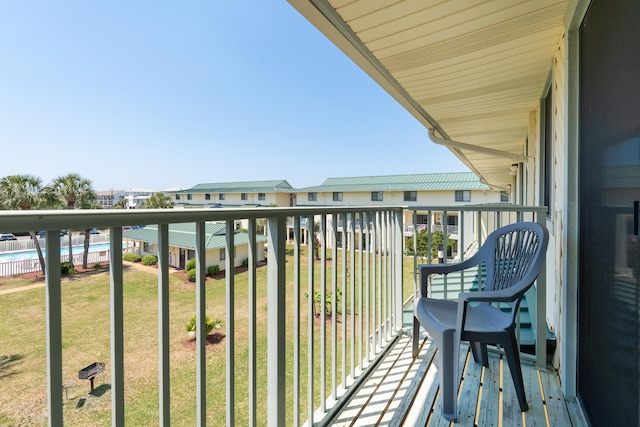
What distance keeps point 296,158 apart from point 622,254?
1421 inches

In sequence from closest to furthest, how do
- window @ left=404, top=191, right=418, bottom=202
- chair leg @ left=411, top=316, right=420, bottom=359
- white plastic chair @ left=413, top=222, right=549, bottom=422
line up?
white plastic chair @ left=413, top=222, right=549, bottom=422
chair leg @ left=411, top=316, right=420, bottom=359
window @ left=404, top=191, right=418, bottom=202

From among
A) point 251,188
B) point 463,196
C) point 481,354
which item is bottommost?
point 481,354

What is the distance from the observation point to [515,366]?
4.93 feet

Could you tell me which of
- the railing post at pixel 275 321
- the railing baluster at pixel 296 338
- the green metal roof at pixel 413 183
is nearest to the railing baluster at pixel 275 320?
the railing post at pixel 275 321

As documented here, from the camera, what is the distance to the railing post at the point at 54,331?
61cm

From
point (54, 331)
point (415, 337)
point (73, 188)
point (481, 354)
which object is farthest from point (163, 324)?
point (73, 188)

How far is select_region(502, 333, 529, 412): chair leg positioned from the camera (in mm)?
1479

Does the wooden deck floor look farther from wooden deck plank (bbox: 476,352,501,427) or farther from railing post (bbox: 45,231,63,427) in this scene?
railing post (bbox: 45,231,63,427)

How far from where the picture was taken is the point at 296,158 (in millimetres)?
36281

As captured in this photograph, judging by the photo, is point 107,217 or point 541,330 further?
point 541,330

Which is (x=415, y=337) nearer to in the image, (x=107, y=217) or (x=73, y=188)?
(x=107, y=217)

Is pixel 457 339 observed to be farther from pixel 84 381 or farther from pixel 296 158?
pixel 296 158

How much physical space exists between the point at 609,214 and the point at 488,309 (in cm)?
87

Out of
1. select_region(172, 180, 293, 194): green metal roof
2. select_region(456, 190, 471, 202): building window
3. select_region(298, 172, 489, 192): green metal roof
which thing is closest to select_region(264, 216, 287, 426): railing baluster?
select_region(298, 172, 489, 192): green metal roof
